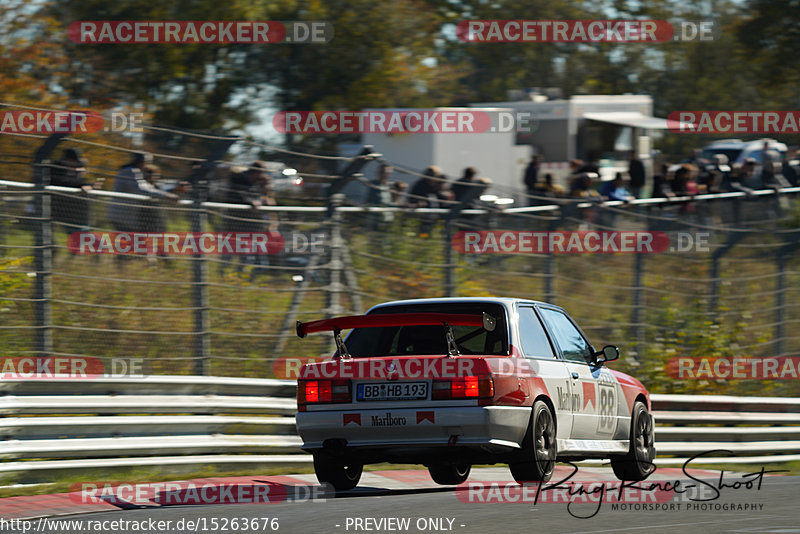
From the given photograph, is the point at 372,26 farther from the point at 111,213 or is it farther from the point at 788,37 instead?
the point at 111,213

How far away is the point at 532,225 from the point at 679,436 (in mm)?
3530

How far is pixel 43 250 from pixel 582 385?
16.3ft

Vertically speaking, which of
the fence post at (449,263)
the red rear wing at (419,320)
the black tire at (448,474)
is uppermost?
the fence post at (449,263)

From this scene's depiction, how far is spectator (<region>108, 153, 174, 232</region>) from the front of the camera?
12641 mm

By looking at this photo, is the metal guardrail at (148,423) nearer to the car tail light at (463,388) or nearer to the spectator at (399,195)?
the car tail light at (463,388)

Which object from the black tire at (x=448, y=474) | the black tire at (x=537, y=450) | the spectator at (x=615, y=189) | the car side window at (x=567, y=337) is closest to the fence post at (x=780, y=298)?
the spectator at (x=615, y=189)

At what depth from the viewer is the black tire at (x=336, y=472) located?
9992mm

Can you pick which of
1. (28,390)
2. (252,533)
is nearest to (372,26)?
(28,390)

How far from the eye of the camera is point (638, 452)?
1186cm

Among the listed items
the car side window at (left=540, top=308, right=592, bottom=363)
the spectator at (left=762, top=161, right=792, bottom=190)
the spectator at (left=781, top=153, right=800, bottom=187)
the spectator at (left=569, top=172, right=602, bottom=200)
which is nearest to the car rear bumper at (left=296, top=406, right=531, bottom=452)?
the car side window at (left=540, top=308, right=592, bottom=363)

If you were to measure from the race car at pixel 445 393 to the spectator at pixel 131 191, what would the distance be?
340 centimetres

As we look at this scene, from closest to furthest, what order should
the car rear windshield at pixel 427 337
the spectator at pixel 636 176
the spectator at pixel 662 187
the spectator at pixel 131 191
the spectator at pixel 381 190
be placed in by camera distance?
the car rear windshield at pixel 427 337
the spectator at pixel 131 191
the spectator at pixel 381 190
the spectator at pixel 662 187
the spectator at pixel 636 176

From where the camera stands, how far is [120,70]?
2883 centimetres

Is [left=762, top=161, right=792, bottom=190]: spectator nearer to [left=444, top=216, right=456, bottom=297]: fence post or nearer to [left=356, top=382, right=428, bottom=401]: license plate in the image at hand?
[left=444, top=216, right=456, bottom=297]: fence post
